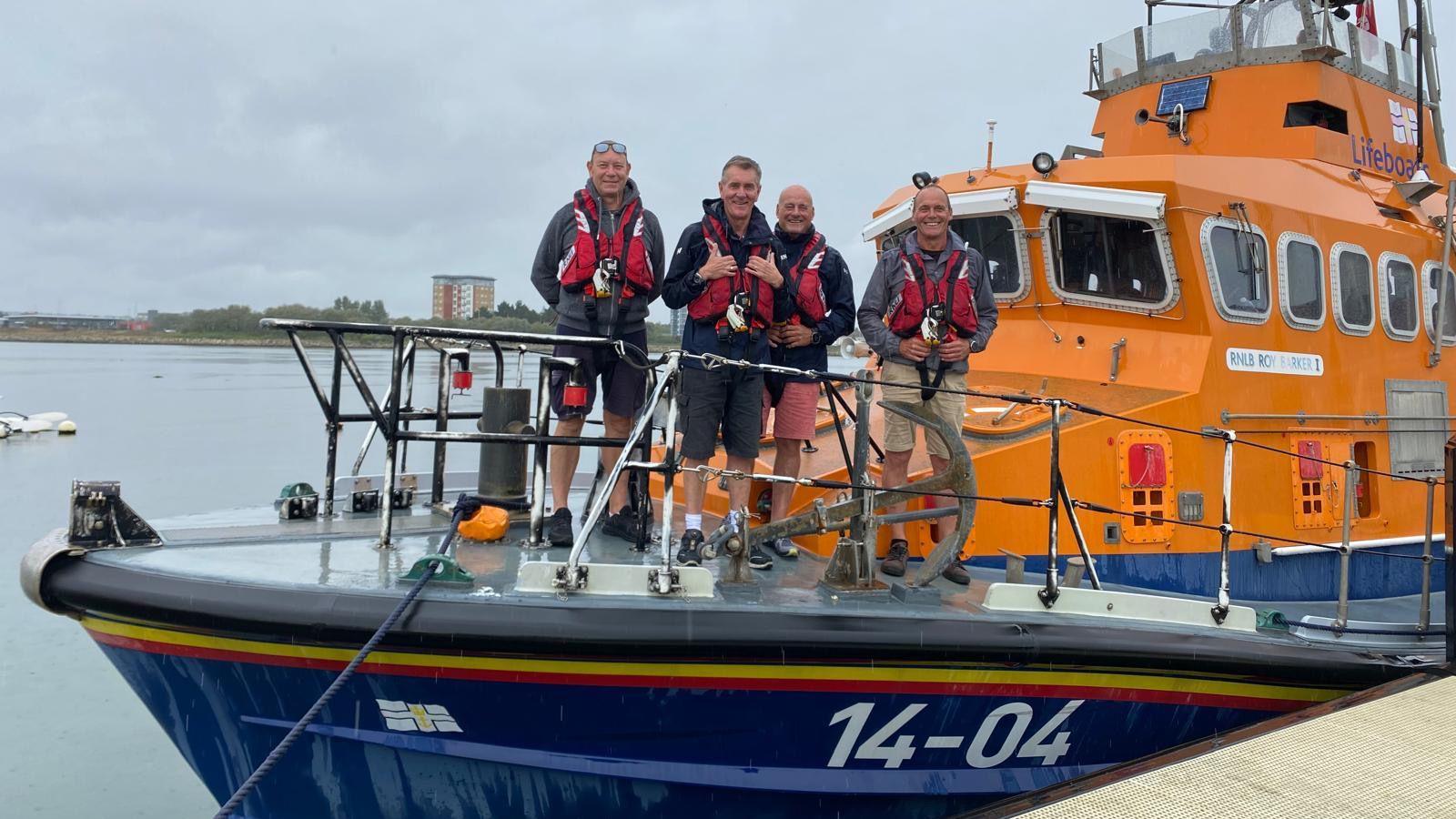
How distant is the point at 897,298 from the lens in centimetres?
408

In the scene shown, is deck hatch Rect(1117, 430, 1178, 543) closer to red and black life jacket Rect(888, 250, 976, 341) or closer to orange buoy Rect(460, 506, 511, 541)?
red and black life jacket Rect(888, 250, 976, 341)

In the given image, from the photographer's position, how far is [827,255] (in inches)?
164

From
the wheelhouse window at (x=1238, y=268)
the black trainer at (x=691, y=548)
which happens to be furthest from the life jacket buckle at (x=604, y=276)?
the wheelhouse window at (x=1238, y=268)

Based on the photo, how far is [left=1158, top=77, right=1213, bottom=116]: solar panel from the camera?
584cm

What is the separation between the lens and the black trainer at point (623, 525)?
12.9ft

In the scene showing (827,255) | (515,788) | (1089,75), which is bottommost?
(515,788)

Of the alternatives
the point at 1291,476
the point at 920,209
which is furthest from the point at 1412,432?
the point at 920,209

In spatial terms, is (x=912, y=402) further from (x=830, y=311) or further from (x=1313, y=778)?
(x=1313, y=778)

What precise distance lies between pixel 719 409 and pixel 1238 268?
2595 mm

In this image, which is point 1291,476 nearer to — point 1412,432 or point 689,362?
point 1412,432

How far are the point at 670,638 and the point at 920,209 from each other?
1.97m

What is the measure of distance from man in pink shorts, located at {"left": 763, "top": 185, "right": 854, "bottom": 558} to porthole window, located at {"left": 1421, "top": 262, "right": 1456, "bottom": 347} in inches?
136

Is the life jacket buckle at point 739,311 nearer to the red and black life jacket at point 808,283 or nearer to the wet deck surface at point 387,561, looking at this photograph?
the red and black life jacket at point 808,283

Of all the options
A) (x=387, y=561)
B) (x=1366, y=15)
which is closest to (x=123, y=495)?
(x=387, y=561)
